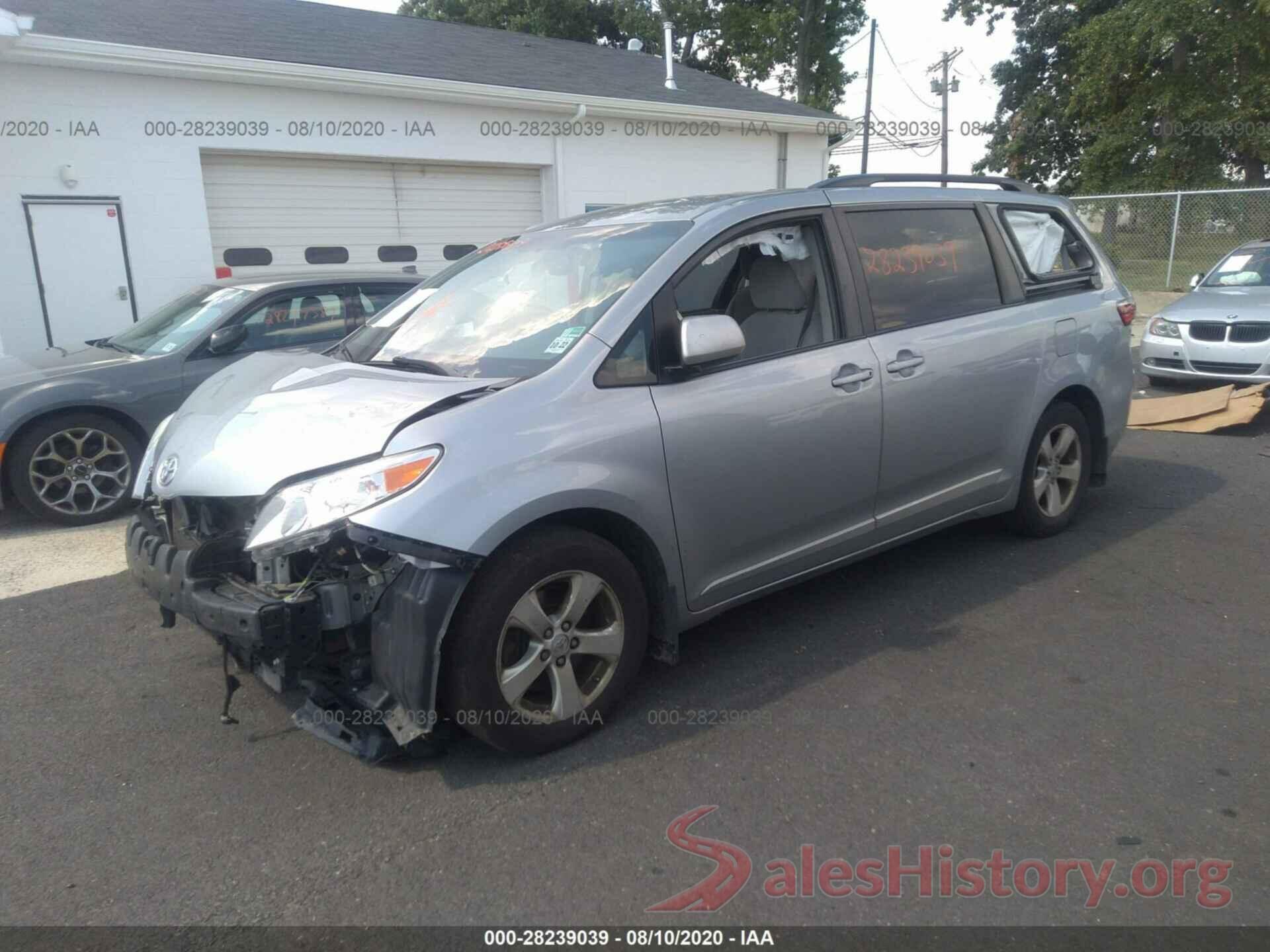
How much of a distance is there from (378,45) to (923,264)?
11611mm

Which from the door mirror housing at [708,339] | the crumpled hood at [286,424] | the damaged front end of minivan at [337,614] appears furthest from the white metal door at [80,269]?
the door mirror housing at [708,339]

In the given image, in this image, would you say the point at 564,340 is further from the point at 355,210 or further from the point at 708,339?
the point at 355,210

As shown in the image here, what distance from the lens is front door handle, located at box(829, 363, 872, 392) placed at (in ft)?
12.7

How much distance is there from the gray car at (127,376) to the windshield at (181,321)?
0.4 inches

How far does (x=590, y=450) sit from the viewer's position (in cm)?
314

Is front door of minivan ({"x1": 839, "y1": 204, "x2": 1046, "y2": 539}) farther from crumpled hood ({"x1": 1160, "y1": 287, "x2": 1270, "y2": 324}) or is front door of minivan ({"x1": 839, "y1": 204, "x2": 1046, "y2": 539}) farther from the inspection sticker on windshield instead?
crumpled hood ({"x1": 1160, "y1": 287, "x2": 1270, "y2": 324})

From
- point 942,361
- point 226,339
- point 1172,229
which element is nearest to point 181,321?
point 226,339

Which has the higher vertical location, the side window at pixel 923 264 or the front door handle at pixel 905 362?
the side window at pixel 923 264

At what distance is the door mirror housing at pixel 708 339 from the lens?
3332mm

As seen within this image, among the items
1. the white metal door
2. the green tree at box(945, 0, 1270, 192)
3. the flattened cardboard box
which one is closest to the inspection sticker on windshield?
the flattened cardboard box

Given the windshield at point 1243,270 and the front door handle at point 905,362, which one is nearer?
the front door handle at point 905,362

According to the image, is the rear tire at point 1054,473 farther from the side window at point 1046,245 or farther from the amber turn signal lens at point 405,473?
the amber turn signal lens at point 405,473

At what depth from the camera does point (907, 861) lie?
2625mm

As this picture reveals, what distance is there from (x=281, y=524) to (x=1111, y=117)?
29.7 meters
